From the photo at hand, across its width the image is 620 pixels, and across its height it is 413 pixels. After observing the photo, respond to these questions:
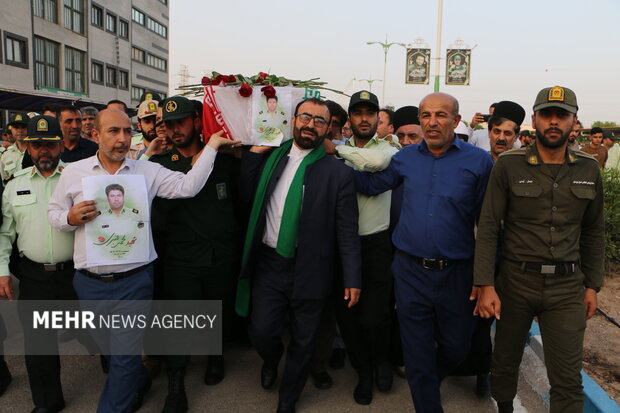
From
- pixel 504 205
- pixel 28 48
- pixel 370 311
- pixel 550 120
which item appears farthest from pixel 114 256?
pixel 28 48

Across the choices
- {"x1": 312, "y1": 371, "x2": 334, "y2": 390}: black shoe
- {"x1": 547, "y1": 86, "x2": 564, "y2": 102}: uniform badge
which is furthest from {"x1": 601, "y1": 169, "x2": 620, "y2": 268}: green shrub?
{"x1": 312, "y1": 371, "x2": 334, "y2": 390}: black shoe

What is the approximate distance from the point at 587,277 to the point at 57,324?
12.0 ft

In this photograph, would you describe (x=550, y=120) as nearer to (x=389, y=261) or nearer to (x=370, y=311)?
(x=389, y=261)

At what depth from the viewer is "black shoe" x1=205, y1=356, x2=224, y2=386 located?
13.4 feet

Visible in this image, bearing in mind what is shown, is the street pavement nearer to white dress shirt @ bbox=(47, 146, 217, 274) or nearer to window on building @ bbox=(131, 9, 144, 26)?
white dress shirt @ bbox=(47, 146, 217, 274)

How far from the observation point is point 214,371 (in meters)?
4.12

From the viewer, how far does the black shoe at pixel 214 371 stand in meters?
4.08

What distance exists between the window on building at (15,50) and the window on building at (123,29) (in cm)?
1523

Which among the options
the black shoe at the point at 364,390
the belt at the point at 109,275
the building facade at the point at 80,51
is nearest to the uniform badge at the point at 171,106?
the belt at the point at 109,275

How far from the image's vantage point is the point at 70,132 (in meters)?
5.89

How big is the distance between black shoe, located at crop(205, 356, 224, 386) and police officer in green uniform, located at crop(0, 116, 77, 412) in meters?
1.07

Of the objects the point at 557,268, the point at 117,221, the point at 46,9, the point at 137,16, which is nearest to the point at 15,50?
the point at 46,9

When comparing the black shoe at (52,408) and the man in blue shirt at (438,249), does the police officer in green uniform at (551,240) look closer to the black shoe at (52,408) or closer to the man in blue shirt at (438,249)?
the man in blue shirt at (438,249)

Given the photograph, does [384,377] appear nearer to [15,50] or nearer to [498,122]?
[498,122]
